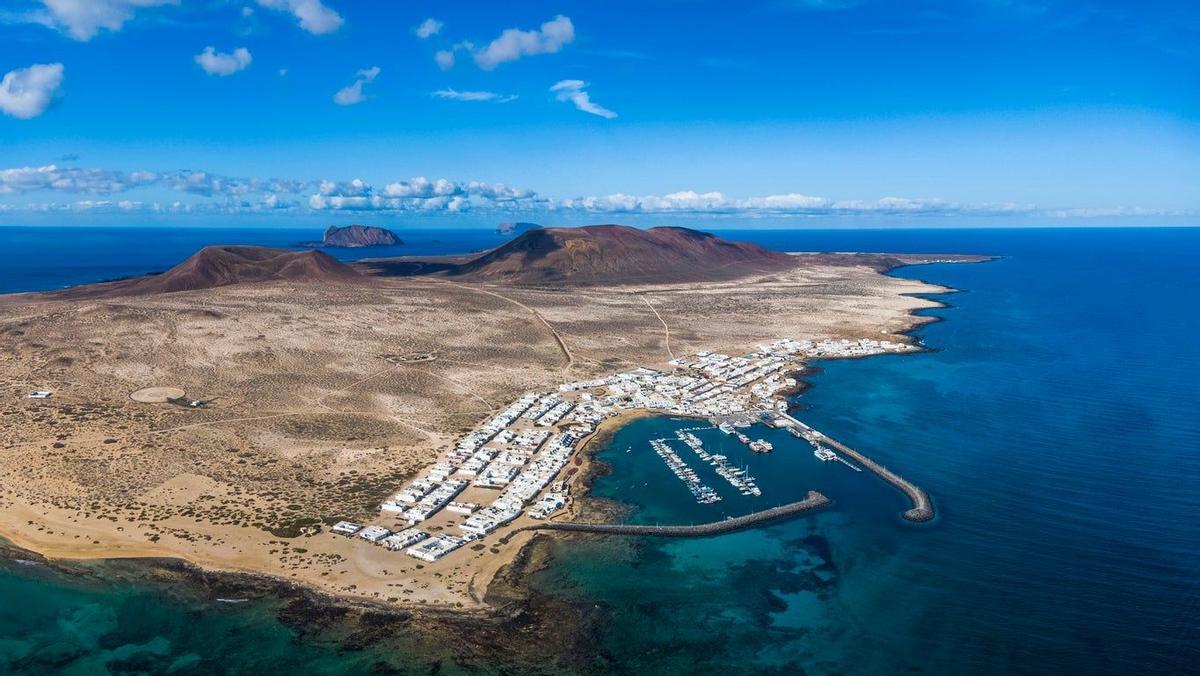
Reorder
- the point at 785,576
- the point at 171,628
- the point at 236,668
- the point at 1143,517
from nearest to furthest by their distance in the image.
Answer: the point at 236,668
the point at 171,628
the point at 785,576
the point at 1143,517

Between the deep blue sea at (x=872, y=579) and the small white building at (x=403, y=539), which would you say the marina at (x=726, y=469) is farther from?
the small white building at (x=403, y=539)

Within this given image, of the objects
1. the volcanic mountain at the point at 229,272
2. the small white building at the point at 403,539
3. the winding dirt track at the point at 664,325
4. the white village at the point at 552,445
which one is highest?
the volcanic mountain at the point at 229,272

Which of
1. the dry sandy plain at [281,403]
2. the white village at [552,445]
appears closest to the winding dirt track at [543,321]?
the dry sandy plain at [281,403]

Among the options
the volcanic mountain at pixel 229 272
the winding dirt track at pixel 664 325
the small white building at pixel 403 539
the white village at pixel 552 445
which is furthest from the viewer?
the volcanic mountain at pixel 229 272

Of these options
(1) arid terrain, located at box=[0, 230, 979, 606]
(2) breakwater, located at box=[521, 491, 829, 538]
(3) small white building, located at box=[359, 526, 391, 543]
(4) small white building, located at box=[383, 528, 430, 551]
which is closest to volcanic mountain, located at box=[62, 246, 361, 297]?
(1) arid terrain, located at box=[0, 230, 979, 606]

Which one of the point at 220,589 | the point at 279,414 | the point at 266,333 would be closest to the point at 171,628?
the point at 220,589

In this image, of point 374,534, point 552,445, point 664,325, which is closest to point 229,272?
point 664,325

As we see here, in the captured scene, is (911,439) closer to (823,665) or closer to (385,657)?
(823,665)
